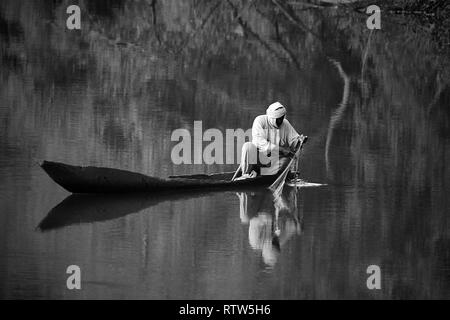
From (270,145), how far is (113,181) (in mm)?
1245

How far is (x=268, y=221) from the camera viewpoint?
366 inches

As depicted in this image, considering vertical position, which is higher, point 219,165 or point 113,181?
point 219,165

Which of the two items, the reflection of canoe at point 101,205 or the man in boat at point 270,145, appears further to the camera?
the man in boat at point 270,145

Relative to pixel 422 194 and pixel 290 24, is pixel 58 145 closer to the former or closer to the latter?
pixel 422 194

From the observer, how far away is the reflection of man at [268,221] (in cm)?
862

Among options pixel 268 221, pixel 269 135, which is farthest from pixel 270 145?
pixel 268 221

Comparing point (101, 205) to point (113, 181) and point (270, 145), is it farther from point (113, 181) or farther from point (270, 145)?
point (270, 145)

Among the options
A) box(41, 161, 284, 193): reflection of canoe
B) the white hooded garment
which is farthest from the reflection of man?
the white hooded garment

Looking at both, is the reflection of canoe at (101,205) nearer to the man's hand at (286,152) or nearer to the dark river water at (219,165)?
the dark river water at (219,165)

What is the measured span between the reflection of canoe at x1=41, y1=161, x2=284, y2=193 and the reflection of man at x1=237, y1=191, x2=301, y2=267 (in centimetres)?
24

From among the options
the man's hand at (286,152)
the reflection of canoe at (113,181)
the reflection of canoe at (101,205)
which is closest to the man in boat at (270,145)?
the man's hand at (286,152)

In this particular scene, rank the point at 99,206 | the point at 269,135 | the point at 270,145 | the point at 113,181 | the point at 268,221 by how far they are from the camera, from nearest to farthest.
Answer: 1. the point at 268,221
2. the point at 99,206
3. the point at 113,181
4. the point at 270,145
5. the point at 269,135

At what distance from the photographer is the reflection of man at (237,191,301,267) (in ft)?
28.3

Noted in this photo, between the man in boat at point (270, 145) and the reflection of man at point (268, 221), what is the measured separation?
250 mm
